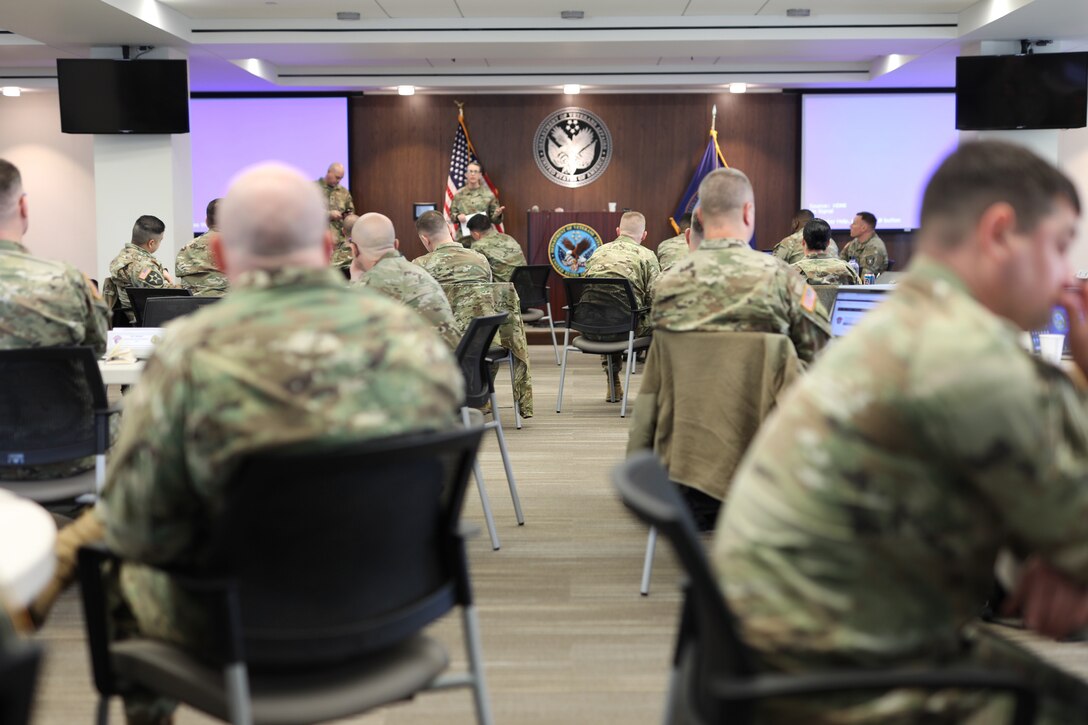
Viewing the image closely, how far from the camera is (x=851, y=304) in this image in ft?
11.4

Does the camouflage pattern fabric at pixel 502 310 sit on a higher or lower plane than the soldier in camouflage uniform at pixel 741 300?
lower

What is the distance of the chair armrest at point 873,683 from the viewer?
1121 millimetres

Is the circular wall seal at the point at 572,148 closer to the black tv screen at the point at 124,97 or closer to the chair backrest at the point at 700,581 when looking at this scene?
the black tv screen at the point at 124,97

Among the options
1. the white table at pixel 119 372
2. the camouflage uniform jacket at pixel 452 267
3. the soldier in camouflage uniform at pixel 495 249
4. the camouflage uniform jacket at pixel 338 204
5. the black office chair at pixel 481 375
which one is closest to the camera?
the white table at pixel 119 372

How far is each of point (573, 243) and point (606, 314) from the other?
16.0 feet

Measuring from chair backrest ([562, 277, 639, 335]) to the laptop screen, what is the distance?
3.05 m

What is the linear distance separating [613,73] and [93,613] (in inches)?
426

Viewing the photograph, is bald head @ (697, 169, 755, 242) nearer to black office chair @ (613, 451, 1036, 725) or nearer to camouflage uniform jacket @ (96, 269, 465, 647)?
camouflage uniform jacket @ (96, 269, 465, 647)

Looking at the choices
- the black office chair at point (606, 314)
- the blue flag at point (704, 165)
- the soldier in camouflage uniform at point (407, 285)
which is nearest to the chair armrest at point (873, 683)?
the soldier in camouflage uniform at point (407, 285)

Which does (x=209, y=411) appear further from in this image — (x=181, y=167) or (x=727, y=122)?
(x=727, y=122)

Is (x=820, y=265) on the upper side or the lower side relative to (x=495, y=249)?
lower

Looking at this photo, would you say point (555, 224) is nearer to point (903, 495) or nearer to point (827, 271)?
point (827, 271)

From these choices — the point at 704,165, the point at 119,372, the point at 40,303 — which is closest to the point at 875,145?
the point at 704,165

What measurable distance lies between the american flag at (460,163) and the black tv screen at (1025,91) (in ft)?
17.7
